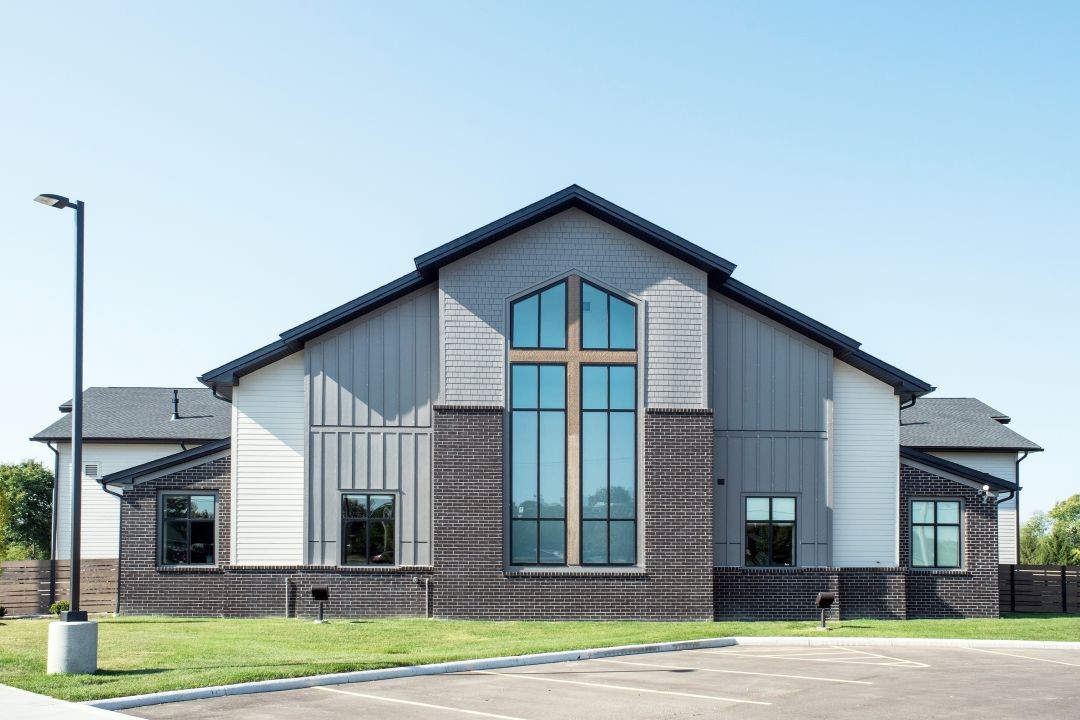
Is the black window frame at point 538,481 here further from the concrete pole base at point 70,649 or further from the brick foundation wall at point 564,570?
the concrete pole base at point 70,649

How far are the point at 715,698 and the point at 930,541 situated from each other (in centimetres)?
1521

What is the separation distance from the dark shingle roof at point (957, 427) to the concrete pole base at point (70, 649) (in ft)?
103

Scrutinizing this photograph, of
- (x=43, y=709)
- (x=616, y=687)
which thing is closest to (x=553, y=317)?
(x=616, y=687)

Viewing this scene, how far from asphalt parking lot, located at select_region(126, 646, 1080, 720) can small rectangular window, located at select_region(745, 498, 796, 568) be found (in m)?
7.45

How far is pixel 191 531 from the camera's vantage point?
2833 cm

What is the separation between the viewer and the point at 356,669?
17344mm

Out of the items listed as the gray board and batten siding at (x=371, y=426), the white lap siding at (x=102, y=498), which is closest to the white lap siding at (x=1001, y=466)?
the gray board and batten siding at (x=371, y=426)

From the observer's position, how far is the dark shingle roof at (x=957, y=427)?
1645 inches

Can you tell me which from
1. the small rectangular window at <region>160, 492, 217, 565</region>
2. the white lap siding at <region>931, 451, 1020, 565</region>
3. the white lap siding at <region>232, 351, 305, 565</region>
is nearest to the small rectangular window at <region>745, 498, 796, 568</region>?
the white lap siding at <region>232, 351, 305, 565</region>

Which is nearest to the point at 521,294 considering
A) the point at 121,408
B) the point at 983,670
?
the point at 983,670

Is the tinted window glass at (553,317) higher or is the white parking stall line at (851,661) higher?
the tinted window glass at (553,317)

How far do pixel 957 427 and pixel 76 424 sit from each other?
1373 inches

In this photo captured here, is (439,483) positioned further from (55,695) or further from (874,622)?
(55,695)

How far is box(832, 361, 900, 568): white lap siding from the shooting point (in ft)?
92.4
